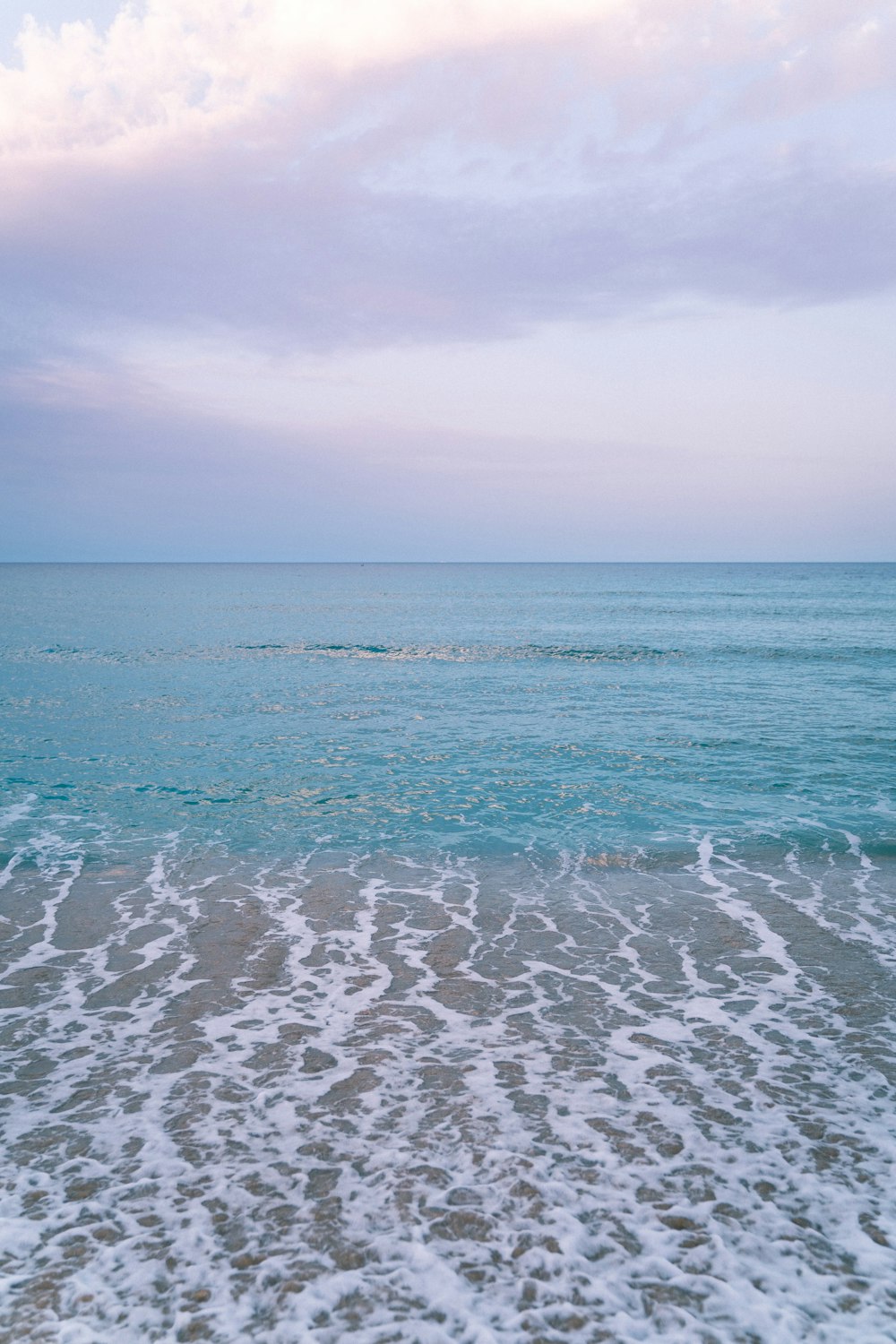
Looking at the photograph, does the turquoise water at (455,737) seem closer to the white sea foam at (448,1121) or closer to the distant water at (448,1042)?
the distant water at (448,1042)

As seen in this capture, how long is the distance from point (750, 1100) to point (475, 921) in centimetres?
504

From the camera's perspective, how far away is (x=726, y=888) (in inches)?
532

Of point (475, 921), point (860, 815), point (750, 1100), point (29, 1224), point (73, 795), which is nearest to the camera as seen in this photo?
point (29, 1224)

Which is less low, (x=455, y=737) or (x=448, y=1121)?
→ (x=455, y=737)

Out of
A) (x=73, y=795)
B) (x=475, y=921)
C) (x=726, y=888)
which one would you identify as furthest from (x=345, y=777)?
(x=726, y=888)

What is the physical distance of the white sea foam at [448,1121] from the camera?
5613mm

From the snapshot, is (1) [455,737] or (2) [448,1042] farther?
(1) [455,737]

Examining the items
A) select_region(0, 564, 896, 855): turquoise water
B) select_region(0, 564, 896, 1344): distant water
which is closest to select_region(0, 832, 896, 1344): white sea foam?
select_region(0, 564, 896, 1344): distant water

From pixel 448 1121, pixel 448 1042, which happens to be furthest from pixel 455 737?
pixel 448 1121

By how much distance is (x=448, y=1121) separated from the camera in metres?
7.46

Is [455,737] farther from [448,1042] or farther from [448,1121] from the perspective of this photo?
[448,1121]

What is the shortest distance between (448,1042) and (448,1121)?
1397mm

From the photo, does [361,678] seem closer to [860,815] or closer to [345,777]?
[345,777]

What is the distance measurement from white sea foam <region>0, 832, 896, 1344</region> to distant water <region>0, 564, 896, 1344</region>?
0.11ft
